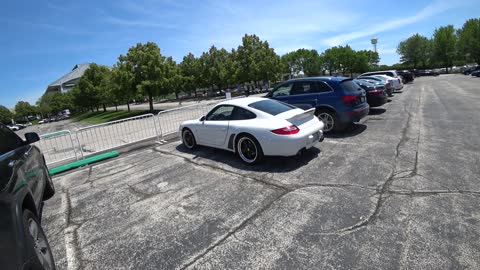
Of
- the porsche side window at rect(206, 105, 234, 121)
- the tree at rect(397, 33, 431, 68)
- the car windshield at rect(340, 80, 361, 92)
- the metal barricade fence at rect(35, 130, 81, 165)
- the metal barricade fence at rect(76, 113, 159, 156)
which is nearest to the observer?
the porsche side window at rect(206, 105, 234, 121)

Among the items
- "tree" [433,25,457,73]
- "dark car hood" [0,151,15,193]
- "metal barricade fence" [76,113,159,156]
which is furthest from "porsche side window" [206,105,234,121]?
"tree" [433,25,457,73]

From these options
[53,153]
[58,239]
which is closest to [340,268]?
[58,239]

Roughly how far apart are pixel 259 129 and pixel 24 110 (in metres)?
127

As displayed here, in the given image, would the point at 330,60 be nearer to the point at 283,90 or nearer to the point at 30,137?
the point at 283,90

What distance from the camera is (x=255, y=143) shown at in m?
5.30

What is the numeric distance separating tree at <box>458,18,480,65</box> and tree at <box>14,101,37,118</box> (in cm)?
13722

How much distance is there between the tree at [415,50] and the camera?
67188 mm

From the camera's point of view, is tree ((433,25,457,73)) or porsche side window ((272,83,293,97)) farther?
tree ((433,25,457,73))

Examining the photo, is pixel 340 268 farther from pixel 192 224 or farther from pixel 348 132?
pixel 348 132

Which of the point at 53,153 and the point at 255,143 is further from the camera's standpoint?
the point at 53,153

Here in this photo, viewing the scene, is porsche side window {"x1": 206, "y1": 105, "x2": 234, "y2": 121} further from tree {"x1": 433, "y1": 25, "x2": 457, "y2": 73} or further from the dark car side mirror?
tree {"x1": 433, "y1": 25, "x2": 457, "y2": 73}

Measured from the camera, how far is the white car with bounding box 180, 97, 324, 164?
4969 mm

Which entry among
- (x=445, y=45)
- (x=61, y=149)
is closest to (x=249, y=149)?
(x=61, y=149)

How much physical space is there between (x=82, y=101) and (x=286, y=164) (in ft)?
182
